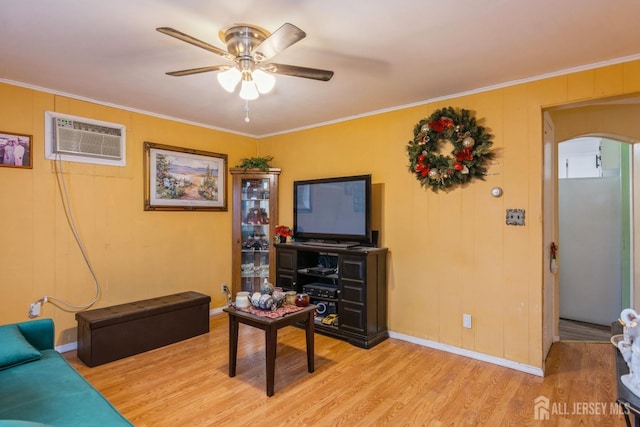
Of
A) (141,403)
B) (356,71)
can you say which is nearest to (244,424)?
(141,403)

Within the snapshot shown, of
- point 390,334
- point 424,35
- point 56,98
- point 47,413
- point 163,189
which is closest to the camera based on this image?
point 47,413

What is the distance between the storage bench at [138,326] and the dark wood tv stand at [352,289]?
3.65ft

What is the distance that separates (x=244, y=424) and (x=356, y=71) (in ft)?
8.62

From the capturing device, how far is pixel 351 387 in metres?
2.60

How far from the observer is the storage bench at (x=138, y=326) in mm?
2941

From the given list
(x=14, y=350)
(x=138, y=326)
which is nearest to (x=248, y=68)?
(x=14, y=350)

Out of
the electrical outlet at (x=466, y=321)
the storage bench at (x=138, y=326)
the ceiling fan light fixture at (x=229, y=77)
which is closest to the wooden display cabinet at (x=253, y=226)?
the storage bench at (x=138, y=326)

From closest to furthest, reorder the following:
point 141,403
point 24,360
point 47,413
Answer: point 47,413 < point 24,360 < point 141,403

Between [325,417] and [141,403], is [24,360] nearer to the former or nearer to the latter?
[141,403]

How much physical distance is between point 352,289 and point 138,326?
6.76 ft

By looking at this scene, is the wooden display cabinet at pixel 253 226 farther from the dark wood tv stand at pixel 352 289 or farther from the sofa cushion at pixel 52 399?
the sofa cushion at pixel 52 399

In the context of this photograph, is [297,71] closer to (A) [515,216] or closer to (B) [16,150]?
(A) [515,216]

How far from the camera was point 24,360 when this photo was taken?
6.65 feet

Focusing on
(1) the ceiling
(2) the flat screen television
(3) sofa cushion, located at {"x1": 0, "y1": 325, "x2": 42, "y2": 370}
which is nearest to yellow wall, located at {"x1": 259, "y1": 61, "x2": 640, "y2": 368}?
(1) the ceiling
